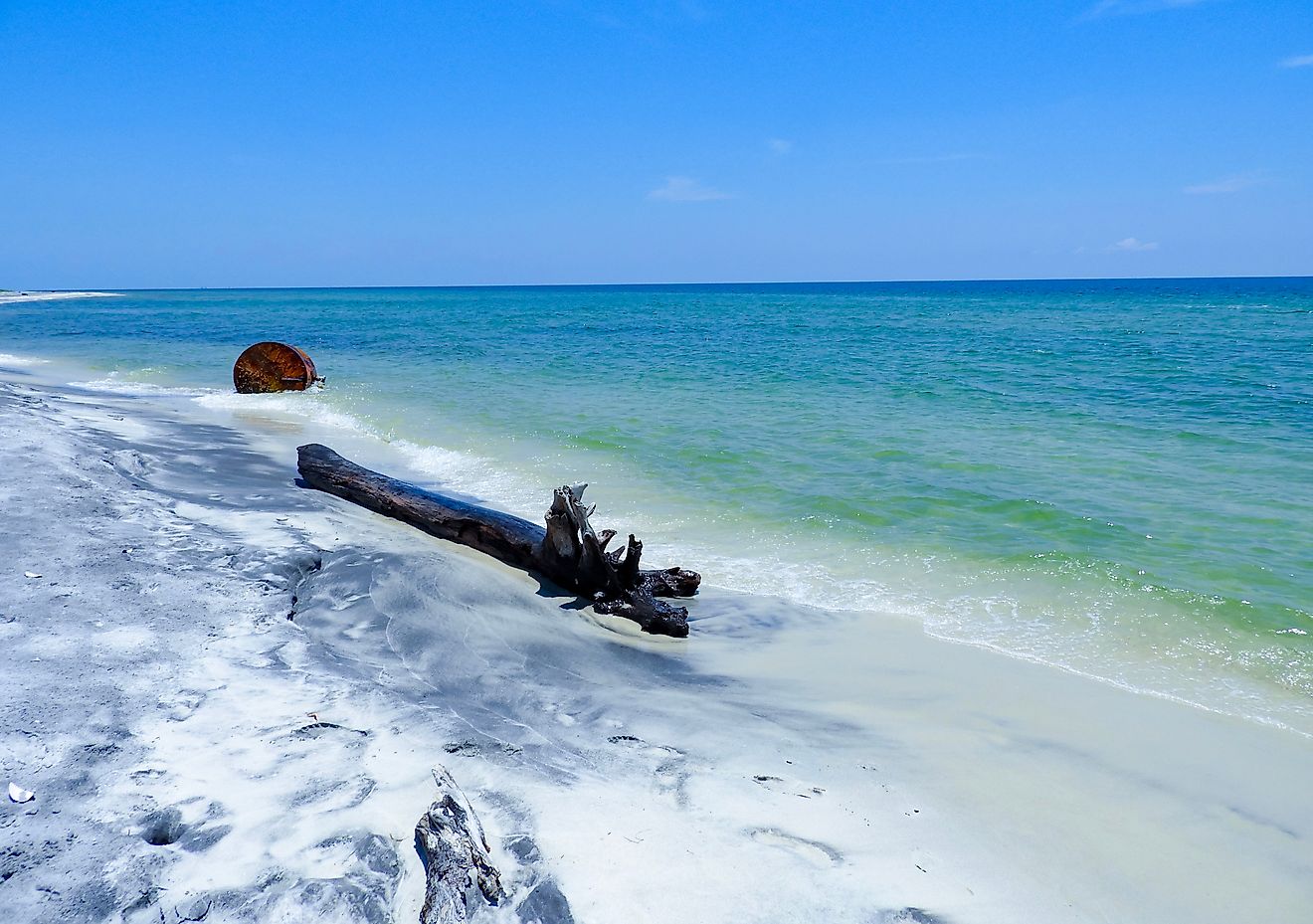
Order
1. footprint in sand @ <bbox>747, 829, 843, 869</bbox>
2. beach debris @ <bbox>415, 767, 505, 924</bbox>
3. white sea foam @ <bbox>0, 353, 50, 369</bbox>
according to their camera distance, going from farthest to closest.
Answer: white sea foam @ <bbox>0, 353, 50, 369</bbox> → footprint in sand @ <bbox>747, 829, 843, 869</bbox> → beach debris @ <bbox>415, 767, 505, 924</bbox>

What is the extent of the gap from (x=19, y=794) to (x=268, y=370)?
1704cm

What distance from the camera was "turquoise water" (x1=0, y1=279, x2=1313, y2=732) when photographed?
5.99 m

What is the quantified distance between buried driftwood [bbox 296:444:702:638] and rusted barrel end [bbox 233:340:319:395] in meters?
12.2

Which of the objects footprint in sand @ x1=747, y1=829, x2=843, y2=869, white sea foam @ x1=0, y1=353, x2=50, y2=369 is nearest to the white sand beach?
white sea foam @ x1=0, y1=353, x2=50, y2=369

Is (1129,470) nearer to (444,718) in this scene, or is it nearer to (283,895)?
(444,718)

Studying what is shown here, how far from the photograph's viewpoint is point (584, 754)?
12.4 ft

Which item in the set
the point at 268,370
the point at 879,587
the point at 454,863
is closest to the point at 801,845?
the point at 454,863

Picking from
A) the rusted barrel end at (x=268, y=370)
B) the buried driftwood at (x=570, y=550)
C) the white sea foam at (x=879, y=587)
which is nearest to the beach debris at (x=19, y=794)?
the buried driftwood at (x=570, y=550)

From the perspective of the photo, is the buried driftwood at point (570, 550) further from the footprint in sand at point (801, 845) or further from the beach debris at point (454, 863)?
the beach debris at point (454, 863)

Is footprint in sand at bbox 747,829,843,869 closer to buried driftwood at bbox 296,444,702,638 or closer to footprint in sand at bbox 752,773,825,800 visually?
footprint in sand at bbox 752,773,825,800

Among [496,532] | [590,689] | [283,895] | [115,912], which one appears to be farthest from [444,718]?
[496,532]

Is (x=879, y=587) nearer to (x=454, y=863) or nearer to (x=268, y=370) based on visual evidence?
(x=454, y=863)

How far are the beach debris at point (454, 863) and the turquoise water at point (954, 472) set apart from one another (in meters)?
3.88

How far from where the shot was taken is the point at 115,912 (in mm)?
2467
